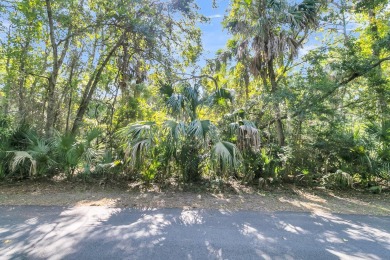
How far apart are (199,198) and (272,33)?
561 cm

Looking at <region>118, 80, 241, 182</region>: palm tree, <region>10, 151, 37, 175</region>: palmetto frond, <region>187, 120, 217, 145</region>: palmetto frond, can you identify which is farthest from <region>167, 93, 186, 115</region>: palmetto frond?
<region>10, 151, 37, 175</region>: palmetto frond

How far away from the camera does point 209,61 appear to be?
8523 millimetres

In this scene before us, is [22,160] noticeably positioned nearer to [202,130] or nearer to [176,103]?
[176,103]

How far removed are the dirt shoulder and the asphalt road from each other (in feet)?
1.12

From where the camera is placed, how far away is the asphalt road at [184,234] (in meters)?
2.94

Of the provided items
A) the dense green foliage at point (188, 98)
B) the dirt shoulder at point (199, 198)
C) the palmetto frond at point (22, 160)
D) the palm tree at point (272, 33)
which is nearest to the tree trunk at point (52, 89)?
the dense green foliage at point (188, 98)

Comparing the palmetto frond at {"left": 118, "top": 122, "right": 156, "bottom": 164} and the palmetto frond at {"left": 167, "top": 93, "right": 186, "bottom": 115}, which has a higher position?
the palmetto frond at {"left": 167, "top": 93, "right": 186, "bottom": 115}

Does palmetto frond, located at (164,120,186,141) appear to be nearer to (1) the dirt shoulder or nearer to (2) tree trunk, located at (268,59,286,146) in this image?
(1) the dirt shoulder

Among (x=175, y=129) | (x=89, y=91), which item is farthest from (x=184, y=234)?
(x=89, y=91)

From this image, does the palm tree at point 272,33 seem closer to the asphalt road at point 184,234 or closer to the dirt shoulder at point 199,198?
the dirt shoulder at point 199,198

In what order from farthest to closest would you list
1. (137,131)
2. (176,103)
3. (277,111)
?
(277,111), (176,103), (137,131)

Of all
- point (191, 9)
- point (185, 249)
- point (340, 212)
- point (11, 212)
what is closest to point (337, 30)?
point (191, 9)

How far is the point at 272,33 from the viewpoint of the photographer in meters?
7.82

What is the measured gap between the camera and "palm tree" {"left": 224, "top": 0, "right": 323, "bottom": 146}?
7688mm
